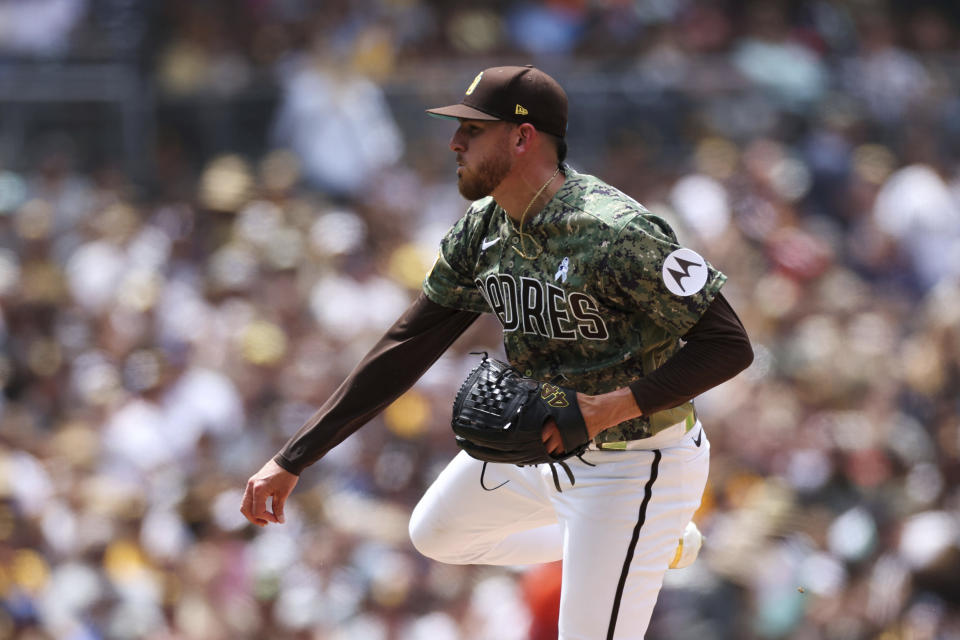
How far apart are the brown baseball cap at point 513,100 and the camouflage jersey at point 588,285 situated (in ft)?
0.69

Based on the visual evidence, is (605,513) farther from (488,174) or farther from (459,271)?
(488,174)

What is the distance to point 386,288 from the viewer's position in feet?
29.5

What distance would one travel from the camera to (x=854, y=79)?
439 inches

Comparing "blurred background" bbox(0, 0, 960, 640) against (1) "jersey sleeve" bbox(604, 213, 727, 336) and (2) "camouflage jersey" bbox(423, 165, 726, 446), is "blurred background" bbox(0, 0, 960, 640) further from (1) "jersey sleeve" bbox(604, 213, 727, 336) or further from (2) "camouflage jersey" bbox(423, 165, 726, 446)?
(1) "jersey sleeve" bbox(604, 213, 727, 336)

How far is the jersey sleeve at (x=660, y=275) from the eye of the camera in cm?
388

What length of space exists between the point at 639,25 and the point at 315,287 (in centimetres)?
408

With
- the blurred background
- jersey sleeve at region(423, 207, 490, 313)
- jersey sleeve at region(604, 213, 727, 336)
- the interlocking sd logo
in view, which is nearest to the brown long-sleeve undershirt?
jersey sleeve at region(423, 207, 490, 313)

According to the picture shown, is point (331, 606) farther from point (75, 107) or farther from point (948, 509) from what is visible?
point (75, 107)

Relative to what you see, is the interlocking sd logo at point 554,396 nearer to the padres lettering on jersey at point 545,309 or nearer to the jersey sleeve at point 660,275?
the padres lettering on jersey at point 545,309

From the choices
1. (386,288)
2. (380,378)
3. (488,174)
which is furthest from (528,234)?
(386,288)

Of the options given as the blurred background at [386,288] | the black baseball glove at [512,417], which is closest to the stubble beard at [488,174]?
the black baseball glove at [512,417]

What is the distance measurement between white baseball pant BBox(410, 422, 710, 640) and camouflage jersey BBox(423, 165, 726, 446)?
0.11m

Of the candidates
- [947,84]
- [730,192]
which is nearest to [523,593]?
[730,192]

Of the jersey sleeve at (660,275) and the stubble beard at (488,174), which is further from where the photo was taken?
the stubble beard at (488,174)
